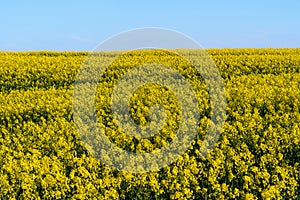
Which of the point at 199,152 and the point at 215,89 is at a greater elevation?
the point at 215,89

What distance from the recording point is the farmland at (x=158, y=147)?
6.16 metres

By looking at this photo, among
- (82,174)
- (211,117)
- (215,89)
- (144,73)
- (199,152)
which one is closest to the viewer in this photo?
(82,174)

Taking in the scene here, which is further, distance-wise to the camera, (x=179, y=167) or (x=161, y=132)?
(x=161, y=132)

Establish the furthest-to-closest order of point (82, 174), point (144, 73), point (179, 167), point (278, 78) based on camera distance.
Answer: point (144, 73)
point (278, 78)
point (179, 167)
point (82, 174)

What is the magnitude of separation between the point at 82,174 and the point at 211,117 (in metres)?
3.74

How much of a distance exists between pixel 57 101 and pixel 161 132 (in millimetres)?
3163

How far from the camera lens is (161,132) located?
7785 mm

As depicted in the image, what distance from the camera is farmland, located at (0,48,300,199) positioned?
243 inches

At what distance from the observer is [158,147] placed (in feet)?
23.8

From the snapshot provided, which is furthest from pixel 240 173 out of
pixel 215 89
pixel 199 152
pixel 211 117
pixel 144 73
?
pixel 144 73

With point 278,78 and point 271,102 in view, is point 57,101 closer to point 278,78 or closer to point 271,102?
point 271,102

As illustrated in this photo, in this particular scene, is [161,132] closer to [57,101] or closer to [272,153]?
[272,153]

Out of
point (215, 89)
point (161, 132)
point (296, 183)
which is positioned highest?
point (215, 89)

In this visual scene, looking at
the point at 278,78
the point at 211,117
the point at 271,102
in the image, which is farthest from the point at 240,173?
the point at 278,78
